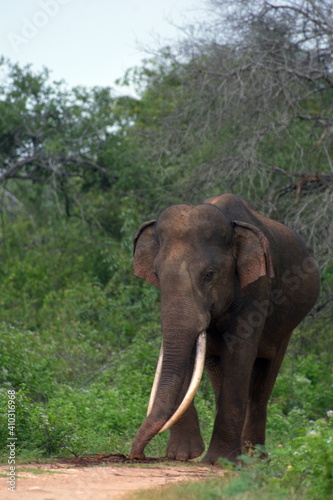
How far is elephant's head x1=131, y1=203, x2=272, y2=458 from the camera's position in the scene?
6211 millimetres

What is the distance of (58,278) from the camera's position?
17094 mm

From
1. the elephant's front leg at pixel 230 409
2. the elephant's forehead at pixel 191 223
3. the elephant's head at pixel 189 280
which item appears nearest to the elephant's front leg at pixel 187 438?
the elephant's front leg at pixel 230 409

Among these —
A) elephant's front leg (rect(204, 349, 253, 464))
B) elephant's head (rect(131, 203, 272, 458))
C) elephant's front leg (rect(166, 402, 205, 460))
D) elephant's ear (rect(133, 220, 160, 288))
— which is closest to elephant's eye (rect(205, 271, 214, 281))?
elephant's head (rect(131, 203, 272, 458))

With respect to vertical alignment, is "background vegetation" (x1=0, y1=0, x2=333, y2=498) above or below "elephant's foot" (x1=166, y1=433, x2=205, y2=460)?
above

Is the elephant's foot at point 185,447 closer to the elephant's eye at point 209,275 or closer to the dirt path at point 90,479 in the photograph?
the dirt path at point 90,479

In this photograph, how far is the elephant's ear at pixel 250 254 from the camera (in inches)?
271

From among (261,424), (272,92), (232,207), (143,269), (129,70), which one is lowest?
(261,424)

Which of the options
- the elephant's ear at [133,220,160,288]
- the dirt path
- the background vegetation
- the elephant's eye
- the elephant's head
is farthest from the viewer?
the background vegetation

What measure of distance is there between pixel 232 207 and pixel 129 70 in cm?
1166

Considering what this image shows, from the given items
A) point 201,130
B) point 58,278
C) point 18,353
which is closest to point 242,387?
point 18,353

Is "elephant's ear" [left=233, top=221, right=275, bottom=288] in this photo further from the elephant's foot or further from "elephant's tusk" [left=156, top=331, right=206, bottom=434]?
the elephant's foot

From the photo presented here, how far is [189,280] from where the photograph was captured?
6.49 metres

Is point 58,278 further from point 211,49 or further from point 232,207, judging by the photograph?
point 232,207

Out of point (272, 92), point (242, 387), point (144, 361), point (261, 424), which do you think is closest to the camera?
point (242, 387)
